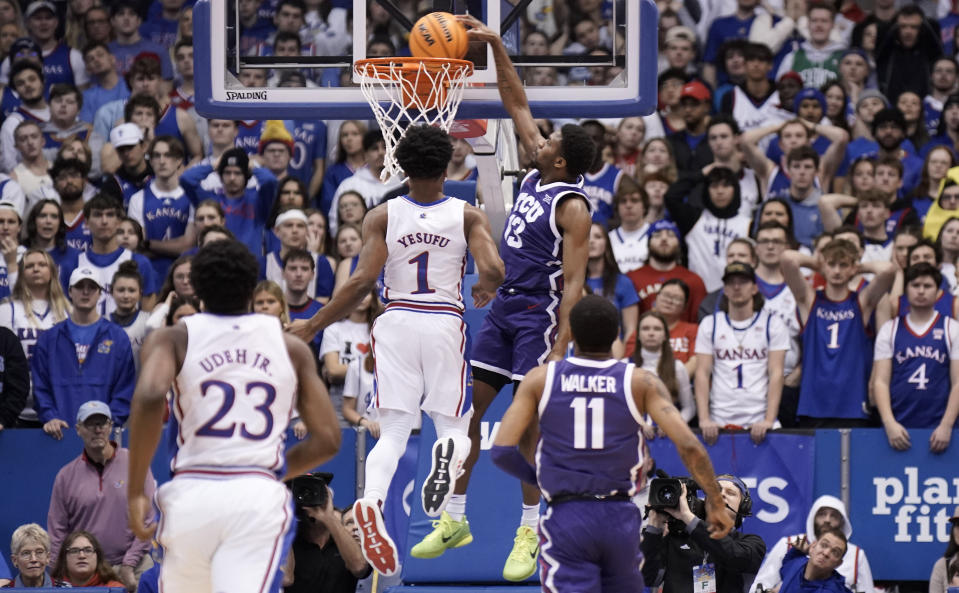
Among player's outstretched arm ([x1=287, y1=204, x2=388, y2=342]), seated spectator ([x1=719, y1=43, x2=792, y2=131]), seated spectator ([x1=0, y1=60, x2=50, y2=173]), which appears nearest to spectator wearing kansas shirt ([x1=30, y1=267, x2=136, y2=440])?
seated spectator ([x1=0, y1=60, x2=50, y2=173])

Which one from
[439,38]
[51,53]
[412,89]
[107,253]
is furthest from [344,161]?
[439,38]

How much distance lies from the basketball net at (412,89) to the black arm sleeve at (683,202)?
465 centimetres

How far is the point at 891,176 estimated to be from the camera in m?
14.3

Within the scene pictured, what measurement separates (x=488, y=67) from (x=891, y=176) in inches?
219

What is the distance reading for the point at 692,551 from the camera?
9.70m

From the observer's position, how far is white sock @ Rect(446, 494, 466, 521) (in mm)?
9312

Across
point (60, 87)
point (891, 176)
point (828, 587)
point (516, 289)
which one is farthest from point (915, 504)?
point (60, 87)

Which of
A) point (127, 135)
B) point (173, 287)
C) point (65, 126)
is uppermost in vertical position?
point (65, 126)

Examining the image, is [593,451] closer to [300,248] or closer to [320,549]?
[320,549]

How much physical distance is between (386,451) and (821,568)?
3.83 metres

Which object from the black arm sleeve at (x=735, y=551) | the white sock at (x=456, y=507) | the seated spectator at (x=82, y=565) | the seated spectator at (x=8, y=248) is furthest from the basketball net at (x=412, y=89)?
the seated spectator at (x=8, y=248)

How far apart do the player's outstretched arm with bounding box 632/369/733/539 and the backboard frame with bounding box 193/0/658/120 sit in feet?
10.3

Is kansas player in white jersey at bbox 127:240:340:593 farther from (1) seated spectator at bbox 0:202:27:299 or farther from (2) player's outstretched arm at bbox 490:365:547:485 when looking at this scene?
(1) seated spectator at bbox 0:202:27:299

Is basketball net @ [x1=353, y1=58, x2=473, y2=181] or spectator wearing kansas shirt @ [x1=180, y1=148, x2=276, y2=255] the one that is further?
spectator wearing kansas shirt @ [x1=180, y1=148, x2=276, y2=255]
